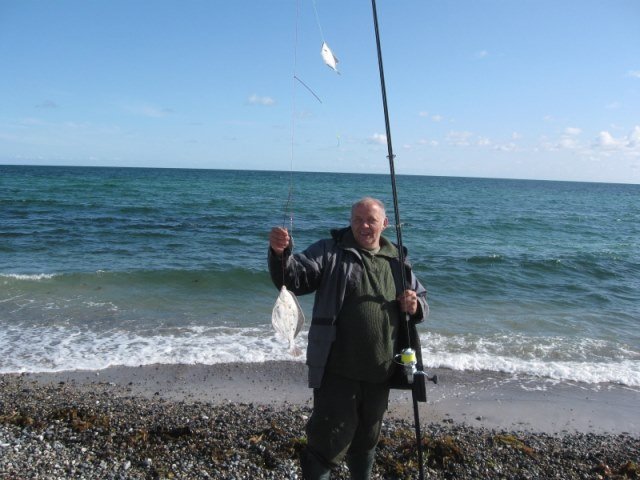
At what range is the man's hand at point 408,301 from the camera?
9.60 feet

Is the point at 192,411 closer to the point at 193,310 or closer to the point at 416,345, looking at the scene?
the point at 416,345

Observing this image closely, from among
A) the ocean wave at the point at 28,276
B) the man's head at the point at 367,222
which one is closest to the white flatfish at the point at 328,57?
the man's head at the point at 367,222

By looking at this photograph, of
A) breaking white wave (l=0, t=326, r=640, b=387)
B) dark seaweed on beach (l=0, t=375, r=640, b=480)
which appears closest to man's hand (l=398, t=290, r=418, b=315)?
dark seaweed on beach (l=0, t=375, r=640, b=480)

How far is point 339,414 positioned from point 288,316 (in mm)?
789

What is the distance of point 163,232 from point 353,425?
18.0m

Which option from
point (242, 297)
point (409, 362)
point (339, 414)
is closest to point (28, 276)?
point (242, 297)

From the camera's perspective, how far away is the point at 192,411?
5.31 meters

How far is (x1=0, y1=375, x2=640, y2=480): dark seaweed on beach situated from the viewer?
4059 millimetres

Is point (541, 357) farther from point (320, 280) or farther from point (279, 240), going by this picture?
point (279, 240)

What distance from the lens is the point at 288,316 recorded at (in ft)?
11.0

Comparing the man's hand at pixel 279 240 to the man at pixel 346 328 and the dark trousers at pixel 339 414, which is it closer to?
the man at pixel 346 328

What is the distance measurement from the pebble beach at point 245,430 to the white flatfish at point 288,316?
1439 millimetres

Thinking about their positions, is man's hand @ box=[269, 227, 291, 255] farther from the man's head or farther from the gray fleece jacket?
the man's head

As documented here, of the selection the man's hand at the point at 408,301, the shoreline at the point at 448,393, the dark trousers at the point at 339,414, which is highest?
the man's hand at the point at 408,301
